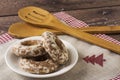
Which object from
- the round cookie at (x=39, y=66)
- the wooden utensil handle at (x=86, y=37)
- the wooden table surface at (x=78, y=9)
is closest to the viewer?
the round cookie at (x=39, y=66)

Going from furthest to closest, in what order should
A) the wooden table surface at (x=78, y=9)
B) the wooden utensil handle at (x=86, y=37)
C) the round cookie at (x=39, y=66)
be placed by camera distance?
1. the wooden table surface at (x=78, y=9)
2. the wooden utensil handle at (x=86, y=37)
3. the round cookie at (x=39, y=66)

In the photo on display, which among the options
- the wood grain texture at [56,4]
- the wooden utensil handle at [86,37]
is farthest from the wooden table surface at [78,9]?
the wooden utensil handle at [86,37]

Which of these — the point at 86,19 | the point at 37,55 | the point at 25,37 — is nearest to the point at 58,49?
the point at 37,55

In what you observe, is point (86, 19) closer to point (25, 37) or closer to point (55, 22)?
point (55, 22)

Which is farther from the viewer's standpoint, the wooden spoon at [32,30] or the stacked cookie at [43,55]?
the wooden spoon at [32,30]

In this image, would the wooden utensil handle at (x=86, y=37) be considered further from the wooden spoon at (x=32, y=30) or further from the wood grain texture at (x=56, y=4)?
the wood grain texture at (x=56, y=4)

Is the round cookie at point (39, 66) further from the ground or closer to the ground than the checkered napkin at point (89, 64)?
further from the ground
